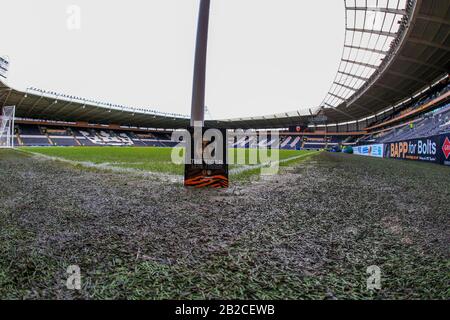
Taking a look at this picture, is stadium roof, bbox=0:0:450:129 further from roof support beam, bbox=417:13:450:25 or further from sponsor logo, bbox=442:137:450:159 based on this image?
sponsor logo, bbox=442:137:450:159

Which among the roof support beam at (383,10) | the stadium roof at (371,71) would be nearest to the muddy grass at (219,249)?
the stadium roof at (371,71)

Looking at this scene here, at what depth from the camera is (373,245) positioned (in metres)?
1.32

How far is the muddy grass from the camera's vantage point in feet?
2.87

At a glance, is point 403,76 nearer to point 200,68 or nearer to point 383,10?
point 383,10

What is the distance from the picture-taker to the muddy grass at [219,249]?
88 centimetres

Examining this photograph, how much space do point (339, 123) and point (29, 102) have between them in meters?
62.4

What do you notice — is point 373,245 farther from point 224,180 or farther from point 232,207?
point 224,180

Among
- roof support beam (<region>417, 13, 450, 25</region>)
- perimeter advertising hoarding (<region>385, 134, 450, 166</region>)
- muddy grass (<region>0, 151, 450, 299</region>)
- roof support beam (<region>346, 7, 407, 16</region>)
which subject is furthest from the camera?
roof support beam (<region>346, 7, 407, 16</region>)

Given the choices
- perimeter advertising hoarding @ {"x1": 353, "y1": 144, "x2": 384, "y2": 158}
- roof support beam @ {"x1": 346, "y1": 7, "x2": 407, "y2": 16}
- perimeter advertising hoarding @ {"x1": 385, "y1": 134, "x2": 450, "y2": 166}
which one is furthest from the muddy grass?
perimeter advertising hoarding @ {"x1": 353, "y1": 144, "x2": 384, "y2": 158}

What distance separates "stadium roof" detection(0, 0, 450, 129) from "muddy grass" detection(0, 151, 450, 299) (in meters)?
19.6

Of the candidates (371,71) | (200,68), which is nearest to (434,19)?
(371,71)

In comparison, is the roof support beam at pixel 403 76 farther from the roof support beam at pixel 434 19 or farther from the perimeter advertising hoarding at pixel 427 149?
the perimeter advertising hoarding at pixel 427 149

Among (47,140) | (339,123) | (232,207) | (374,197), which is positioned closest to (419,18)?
(374,197)

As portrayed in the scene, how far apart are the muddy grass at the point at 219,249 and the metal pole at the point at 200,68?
690cm
